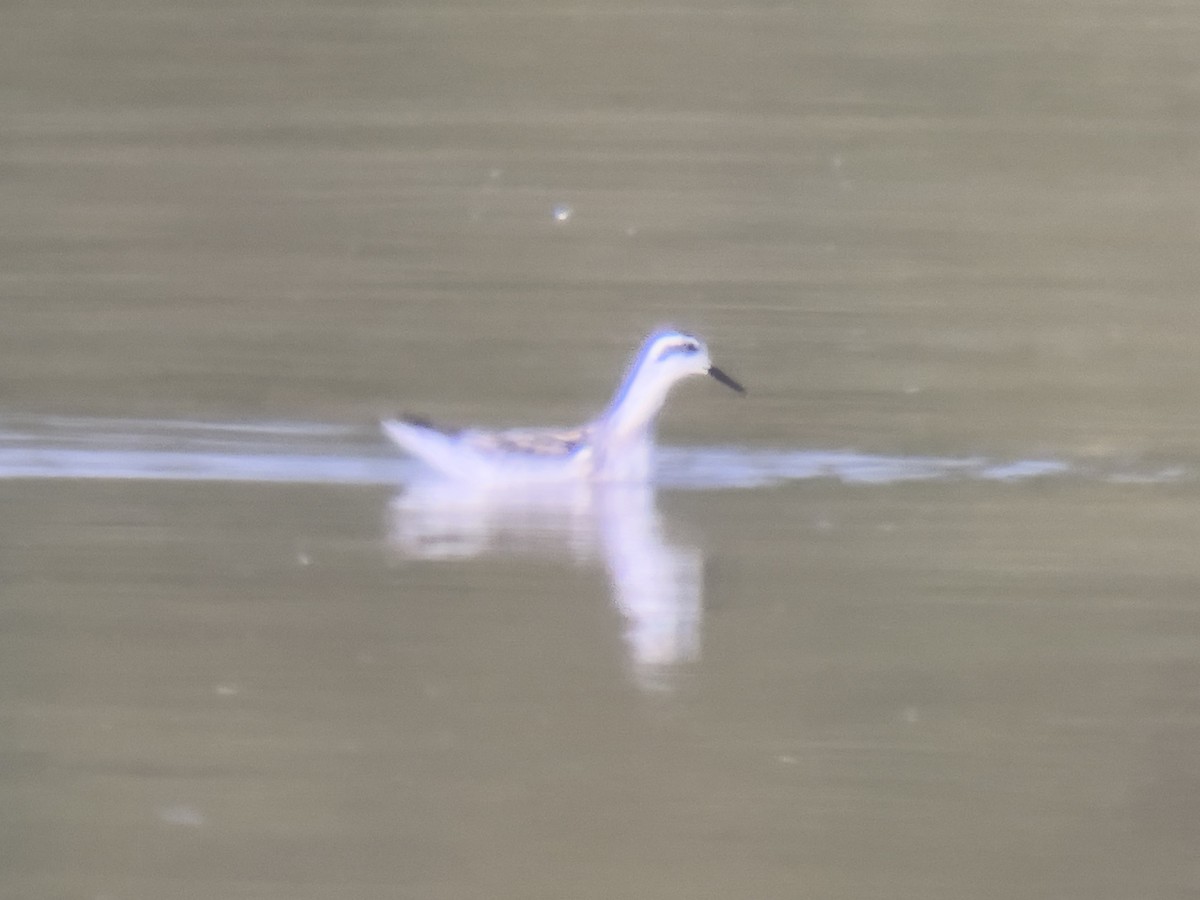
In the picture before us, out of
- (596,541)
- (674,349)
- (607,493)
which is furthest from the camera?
(674,349)

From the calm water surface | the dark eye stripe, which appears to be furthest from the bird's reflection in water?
the dark eye stripe

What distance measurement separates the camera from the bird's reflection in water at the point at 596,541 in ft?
20.5

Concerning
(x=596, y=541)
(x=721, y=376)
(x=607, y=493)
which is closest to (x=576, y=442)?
(x=607, y=493)

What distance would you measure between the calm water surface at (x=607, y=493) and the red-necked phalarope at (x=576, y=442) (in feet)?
0.50

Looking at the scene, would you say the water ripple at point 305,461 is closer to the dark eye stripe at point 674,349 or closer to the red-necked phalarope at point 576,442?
the red-necked phalarope at point 576,442

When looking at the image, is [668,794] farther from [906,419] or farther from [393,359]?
[393,359]

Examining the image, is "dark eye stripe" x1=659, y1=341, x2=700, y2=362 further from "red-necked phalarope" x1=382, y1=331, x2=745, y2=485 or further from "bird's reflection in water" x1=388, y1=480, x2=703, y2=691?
"bird's reflection in water" x1=388, y1=480, x2=703, y2=691

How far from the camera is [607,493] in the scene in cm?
808

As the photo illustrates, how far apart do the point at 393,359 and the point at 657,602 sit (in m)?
3.20

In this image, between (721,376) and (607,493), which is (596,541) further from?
(721,376)

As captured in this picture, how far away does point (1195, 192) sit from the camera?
38.7 ft

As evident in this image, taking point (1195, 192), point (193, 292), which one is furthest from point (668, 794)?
point (1195, 192)

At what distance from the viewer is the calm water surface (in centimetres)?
505

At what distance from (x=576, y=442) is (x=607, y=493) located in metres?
0.23
